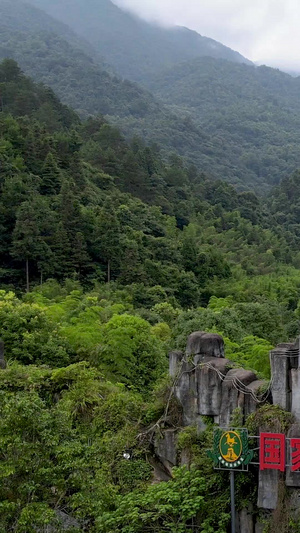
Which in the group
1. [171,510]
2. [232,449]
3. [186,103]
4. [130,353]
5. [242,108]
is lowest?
[171,510]

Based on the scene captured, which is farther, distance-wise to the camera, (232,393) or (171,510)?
(232,393)

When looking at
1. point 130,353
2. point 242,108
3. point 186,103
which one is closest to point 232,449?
point 130,353

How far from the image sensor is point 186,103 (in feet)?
504

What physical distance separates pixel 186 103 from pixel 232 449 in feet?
492

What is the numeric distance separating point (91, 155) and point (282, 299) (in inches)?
914

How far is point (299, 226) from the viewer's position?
67.8 m

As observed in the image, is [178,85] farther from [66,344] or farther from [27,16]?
[66,344]

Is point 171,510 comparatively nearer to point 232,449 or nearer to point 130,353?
point 232,449

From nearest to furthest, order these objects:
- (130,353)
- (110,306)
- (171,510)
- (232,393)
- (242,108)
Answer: (171,510) → (232,393) → (130,353) → (110,306) → (242,108)

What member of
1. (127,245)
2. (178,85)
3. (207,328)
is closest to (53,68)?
(178,85)

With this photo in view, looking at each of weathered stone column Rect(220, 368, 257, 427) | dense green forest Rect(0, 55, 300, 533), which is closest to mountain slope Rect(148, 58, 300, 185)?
dense green forest Rect(0, 55, 300, 533)

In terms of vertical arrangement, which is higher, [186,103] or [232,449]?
[186,103]

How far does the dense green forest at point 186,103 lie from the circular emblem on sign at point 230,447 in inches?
3145

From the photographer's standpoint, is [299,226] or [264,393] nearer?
[264,393]
